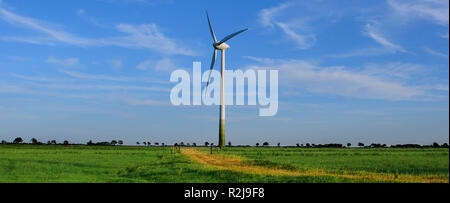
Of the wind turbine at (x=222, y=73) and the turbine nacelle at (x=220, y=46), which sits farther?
the turbine nacelle at (x=220, y=46)

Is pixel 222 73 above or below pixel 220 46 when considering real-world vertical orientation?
below

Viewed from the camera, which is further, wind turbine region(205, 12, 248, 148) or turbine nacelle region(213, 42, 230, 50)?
turbine nacelle region(213, 42, 230, 50)

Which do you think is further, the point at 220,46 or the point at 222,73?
the point at 220,46
